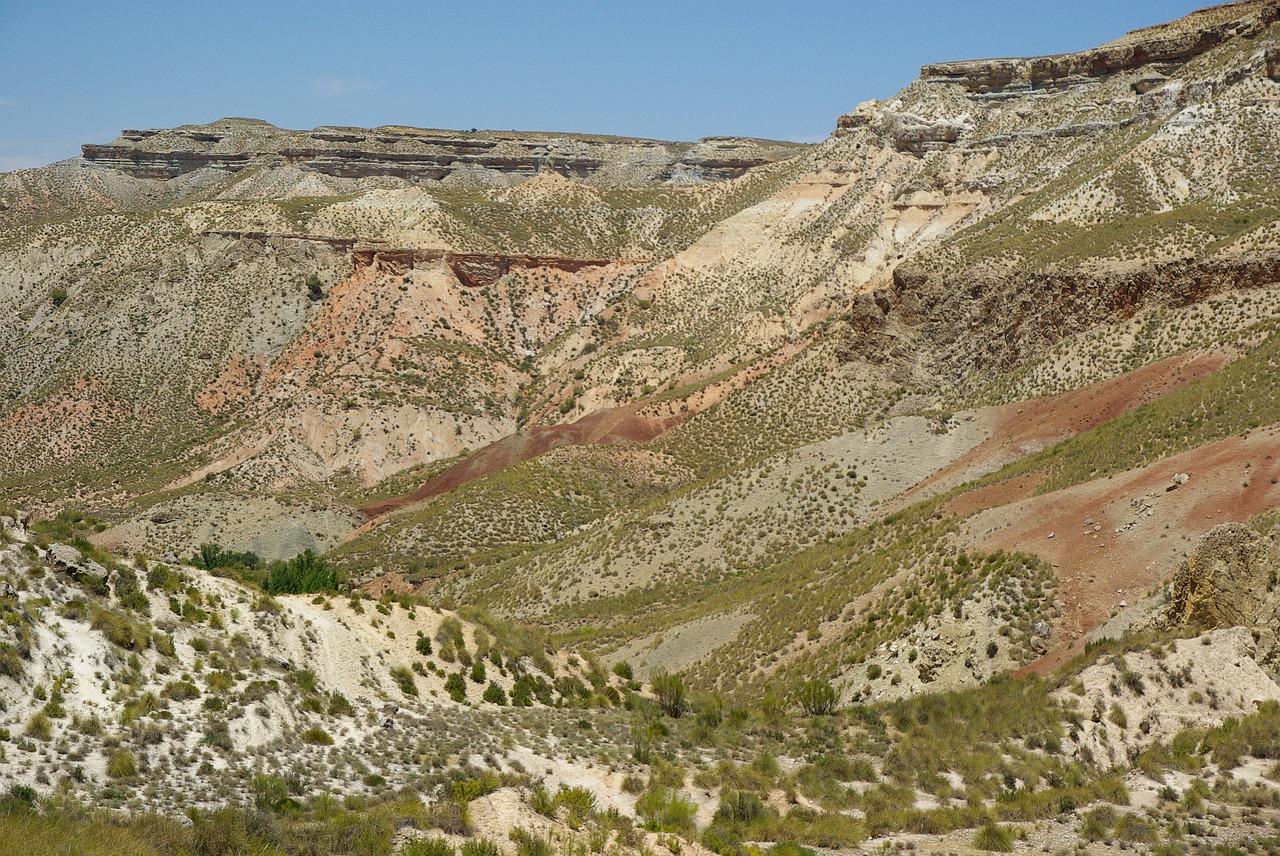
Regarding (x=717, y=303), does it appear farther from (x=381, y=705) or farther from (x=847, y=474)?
(x=381, y=705)

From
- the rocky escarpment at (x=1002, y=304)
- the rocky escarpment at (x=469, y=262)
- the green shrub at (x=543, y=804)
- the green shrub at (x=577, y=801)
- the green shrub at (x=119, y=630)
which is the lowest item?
the green shrub at (x=577, y=801)

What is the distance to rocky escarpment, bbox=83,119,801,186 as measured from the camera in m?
161

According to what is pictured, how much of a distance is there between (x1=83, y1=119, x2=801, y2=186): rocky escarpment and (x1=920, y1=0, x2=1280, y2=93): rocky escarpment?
7820 centimetres

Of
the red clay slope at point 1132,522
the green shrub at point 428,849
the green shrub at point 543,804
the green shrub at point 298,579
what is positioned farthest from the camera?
the green shrub at point 298,579

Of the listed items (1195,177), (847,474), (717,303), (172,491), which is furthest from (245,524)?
(1195,177)

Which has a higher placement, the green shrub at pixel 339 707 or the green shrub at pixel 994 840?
the green shrub at pixel 339 707

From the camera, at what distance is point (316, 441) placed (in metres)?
72.6

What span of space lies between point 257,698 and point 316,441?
53.7 metres

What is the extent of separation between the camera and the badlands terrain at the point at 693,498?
18.4m

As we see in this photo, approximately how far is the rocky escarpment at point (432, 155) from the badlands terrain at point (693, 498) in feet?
195

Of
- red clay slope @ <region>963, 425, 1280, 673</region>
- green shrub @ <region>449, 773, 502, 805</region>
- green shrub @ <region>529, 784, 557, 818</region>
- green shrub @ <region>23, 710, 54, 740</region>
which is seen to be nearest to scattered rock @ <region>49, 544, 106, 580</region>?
green shrub @ <region>23, 710, 54, 740</region>

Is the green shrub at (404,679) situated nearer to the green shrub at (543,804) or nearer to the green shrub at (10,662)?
the green shrub at (10,662)

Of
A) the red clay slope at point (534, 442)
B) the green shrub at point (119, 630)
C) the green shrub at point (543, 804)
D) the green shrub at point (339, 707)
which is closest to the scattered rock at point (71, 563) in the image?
the green shrub at point (119, 630)

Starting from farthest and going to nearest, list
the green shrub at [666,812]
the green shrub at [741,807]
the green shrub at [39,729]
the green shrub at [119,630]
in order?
the green shrub at [119,630] → the green shrub at [741,807] → the green shrub at [39,729] → the green shrub at [666,812]
